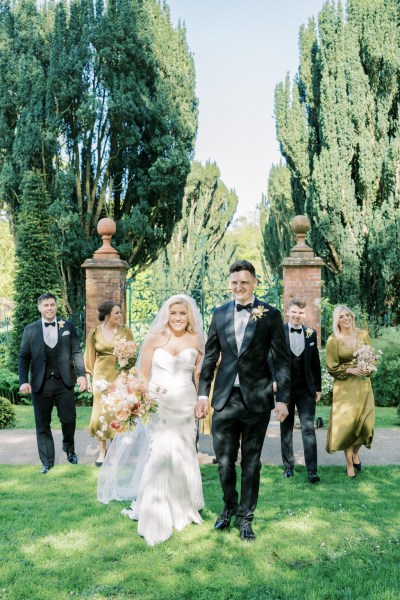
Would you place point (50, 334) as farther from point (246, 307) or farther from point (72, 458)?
point (246, 307)

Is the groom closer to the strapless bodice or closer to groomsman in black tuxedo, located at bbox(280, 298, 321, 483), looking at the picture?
the strapless bodice

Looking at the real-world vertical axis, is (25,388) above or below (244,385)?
below

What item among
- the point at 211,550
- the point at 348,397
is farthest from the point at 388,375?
the point at 211,550

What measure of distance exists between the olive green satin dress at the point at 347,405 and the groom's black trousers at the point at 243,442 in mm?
1925

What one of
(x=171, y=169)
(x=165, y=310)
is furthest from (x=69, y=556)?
(x=171, y=169)

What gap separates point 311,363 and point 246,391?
6.61ft

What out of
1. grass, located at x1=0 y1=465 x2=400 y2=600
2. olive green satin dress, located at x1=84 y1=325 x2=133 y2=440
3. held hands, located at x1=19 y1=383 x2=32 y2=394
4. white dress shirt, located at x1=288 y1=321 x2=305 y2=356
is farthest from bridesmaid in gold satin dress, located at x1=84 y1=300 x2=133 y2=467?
white dress shirt, located at x1=288 y1=321 x2=305 y2=356

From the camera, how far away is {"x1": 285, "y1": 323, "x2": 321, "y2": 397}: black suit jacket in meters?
6.00

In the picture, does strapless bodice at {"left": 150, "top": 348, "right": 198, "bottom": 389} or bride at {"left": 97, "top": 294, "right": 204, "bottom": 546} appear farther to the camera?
strapless bodice at {"left": 150, "top": 348, "right": 198, "bottom": 389}

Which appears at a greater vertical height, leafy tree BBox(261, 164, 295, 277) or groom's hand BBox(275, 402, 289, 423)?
leafy tree BBox(261, 164, 295, 277)

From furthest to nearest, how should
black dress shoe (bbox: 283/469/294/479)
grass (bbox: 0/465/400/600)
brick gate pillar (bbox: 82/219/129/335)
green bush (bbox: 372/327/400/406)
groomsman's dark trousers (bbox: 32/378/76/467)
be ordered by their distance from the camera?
green bush (bbox: 372/327/400/406) → brick gate pillar (bbox: 82/219/129/335) → groomsman's dark trousers (bbox: 32/378/76/467) → black dress shoe (bbox: 283/469/294/479) → grass (bbox: 0/465/400/600)

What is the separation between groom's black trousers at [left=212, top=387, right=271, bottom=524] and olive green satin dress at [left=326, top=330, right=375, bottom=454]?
1925 millimetres

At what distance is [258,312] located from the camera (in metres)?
4.29

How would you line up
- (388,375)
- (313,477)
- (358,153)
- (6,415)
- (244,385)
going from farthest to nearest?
(358,153), (388,375), (6,415), (313,477), (244,385)
